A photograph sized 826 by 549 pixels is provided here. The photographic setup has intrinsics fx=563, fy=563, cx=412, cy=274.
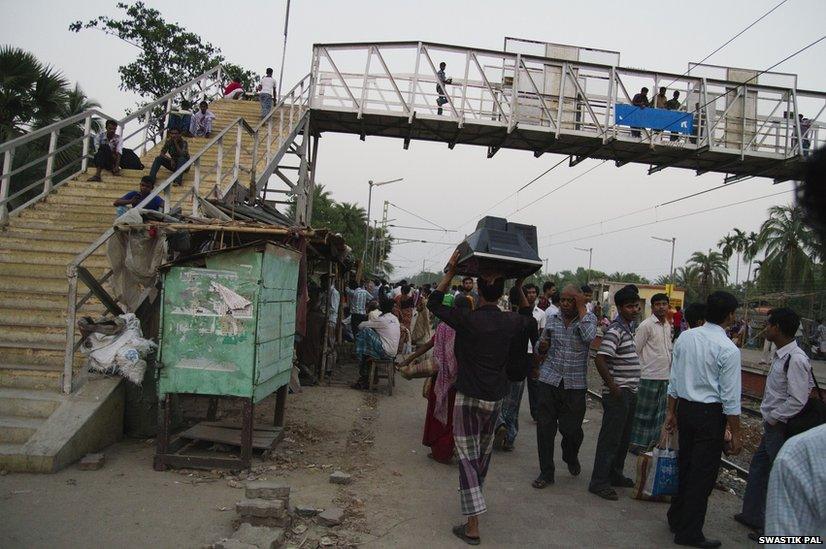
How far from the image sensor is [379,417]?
820 cm

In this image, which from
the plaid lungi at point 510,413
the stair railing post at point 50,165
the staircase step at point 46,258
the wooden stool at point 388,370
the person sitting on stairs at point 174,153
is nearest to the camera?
the plaid lungi at point 510,413

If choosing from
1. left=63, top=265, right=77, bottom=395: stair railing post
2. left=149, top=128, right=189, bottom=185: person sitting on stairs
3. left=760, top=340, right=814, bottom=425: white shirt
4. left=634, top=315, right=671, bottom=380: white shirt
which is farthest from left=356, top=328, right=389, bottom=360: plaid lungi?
left=760, top=340, right=814, bottom=425: white shirt

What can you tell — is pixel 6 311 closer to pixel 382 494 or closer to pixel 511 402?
pixel 382 494

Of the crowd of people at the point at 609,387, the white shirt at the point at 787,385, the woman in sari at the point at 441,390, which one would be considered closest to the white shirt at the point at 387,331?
the woman in sari at the point at 441,390

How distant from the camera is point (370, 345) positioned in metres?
9.92

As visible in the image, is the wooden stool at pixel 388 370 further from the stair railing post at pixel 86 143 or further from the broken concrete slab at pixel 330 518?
the stair railing post at pixel 86 143

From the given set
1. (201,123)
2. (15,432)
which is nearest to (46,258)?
(15,432)

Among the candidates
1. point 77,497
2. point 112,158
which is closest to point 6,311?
point 77,497

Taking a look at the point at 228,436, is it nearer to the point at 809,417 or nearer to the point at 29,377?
the point at 29,377

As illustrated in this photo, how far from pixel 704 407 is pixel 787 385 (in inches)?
32.4

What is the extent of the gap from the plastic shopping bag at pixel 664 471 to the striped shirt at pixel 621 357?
2.68ft

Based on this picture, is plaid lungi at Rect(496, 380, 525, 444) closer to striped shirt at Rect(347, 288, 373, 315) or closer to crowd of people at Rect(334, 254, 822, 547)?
crowd of people at Rect(334, 254, 822, 547)

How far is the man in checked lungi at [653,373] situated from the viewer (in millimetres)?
6348

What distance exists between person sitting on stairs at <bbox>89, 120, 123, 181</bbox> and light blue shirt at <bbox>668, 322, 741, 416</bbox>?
1004 centimetres
